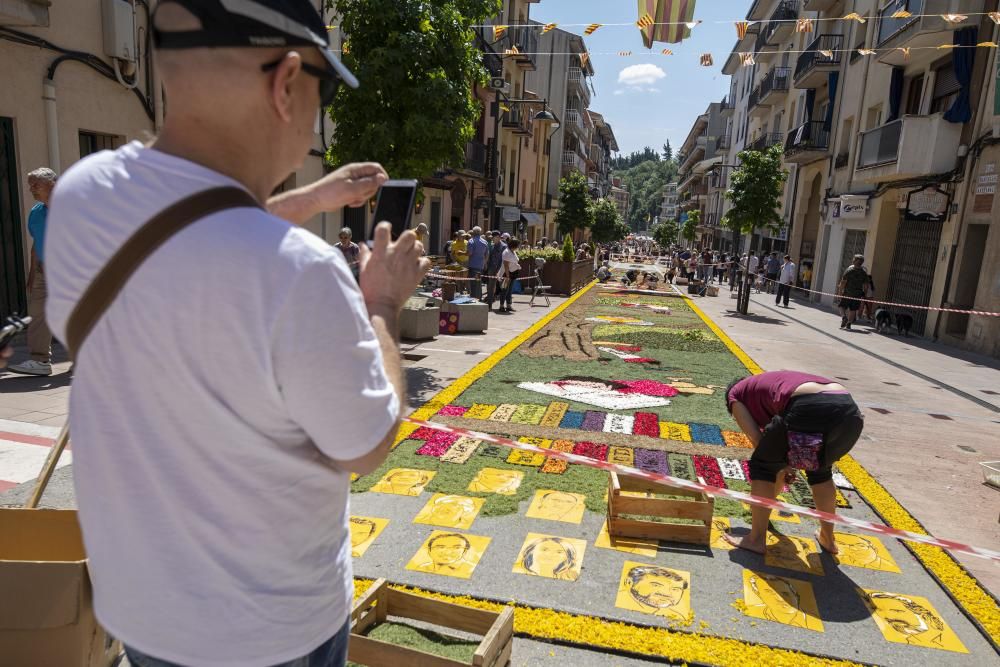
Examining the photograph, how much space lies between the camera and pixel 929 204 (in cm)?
1520

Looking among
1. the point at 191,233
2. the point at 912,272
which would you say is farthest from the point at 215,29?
the point at 912,272

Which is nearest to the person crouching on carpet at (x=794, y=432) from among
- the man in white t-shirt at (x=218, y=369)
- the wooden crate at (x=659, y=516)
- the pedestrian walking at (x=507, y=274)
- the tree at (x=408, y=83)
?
the wooden crate at (x=659, y=516)

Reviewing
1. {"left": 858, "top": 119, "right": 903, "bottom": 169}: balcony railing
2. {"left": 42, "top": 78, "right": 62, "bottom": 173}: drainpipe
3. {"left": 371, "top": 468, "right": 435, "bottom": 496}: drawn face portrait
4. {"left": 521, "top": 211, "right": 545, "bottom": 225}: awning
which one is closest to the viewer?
{"left": 371, "top": 468, "right": 435, "bottom": 496}: drawn face portrait

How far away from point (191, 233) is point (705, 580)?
3.38m

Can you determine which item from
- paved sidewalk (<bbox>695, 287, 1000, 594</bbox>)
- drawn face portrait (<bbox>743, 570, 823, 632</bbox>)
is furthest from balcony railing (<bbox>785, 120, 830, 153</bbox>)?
drawn face portrait (<bbox>743, 570, 823, 632</bbox>)

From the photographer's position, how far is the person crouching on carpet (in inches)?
141

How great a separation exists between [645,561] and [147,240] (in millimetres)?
3378

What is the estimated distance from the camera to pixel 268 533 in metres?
1.05

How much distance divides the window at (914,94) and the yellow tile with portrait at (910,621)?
18.2m

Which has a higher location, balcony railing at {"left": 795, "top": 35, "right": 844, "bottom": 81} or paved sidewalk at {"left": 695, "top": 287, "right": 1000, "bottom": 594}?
balcony railing at {"left": 795, "top": 35, "right": 844, "bottom": 81}

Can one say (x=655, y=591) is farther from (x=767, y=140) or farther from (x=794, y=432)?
(x=767, y=140)

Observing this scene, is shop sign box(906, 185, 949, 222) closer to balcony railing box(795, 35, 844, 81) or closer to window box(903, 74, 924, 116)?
window box(903, 74, 924, 116)

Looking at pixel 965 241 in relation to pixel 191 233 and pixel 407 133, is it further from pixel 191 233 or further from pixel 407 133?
pixel 191 233

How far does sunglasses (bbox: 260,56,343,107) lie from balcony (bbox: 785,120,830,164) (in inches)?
1036
